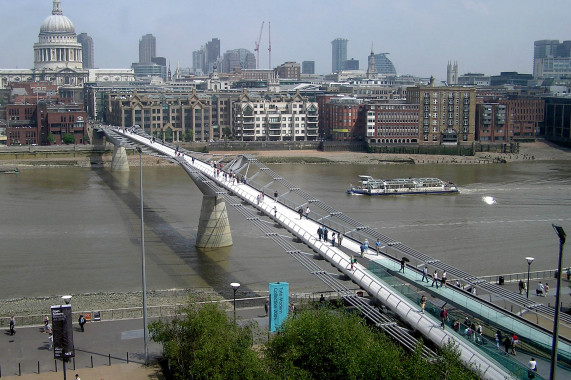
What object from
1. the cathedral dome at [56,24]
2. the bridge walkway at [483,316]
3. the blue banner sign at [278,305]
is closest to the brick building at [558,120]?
the bridge walkway at [483,316]

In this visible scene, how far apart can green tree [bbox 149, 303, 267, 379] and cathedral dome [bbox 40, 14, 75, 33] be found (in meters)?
79.3

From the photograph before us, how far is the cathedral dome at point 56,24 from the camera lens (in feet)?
272

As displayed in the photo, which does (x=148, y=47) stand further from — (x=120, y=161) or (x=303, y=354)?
(x=303, y=354)

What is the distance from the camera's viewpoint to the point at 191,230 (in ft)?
68.2

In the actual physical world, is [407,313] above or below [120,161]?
above

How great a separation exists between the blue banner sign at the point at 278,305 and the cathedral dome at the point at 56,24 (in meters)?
78.8

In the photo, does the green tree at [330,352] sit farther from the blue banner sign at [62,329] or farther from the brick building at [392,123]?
the brick building at [392,123]

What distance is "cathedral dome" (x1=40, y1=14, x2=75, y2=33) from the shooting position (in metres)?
82.8

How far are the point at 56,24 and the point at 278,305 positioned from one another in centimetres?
7877

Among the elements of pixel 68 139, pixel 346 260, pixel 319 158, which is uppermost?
pixel 68 139

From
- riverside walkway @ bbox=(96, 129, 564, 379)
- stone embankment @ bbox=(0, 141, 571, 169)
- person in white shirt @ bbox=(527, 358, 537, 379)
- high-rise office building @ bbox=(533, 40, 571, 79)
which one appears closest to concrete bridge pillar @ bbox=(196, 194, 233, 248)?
riverside walkway @ bbox=(96, 129, 564, 379)

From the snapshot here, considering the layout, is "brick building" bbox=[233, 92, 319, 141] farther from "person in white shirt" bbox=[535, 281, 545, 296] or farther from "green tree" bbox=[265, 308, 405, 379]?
"green tree" bbox=[265, 308, 405, 379]

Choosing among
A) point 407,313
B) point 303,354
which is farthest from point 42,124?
point 303,354

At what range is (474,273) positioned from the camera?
52.4 feet
